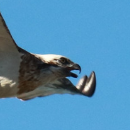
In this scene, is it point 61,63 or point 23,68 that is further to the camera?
point 61,63

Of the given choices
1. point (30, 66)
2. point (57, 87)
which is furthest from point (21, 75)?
point (57, 87)

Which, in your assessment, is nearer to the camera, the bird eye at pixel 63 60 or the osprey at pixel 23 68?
the osprey at pixel 23 68

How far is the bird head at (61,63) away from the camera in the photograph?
15.4m

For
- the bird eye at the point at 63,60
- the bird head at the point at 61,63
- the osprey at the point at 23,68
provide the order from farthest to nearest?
the bird eye at the point at 63,60
the bird head at the point at 61,63
the osprey at the point at 23,68

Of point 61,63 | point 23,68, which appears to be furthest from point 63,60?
point 23,68

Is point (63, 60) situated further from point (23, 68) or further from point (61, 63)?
point (23, 68)

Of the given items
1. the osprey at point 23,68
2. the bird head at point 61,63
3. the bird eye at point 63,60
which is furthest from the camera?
the bird eye at point 63,60

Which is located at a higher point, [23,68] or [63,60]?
[63,60]

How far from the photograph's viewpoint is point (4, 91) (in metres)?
15.0

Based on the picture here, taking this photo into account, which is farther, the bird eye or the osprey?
the bird eye

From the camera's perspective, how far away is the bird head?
15398mm

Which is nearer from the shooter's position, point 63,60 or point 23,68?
point 23,68

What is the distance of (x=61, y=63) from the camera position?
1556 cm

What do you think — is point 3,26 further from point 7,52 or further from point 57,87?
point 57,87
